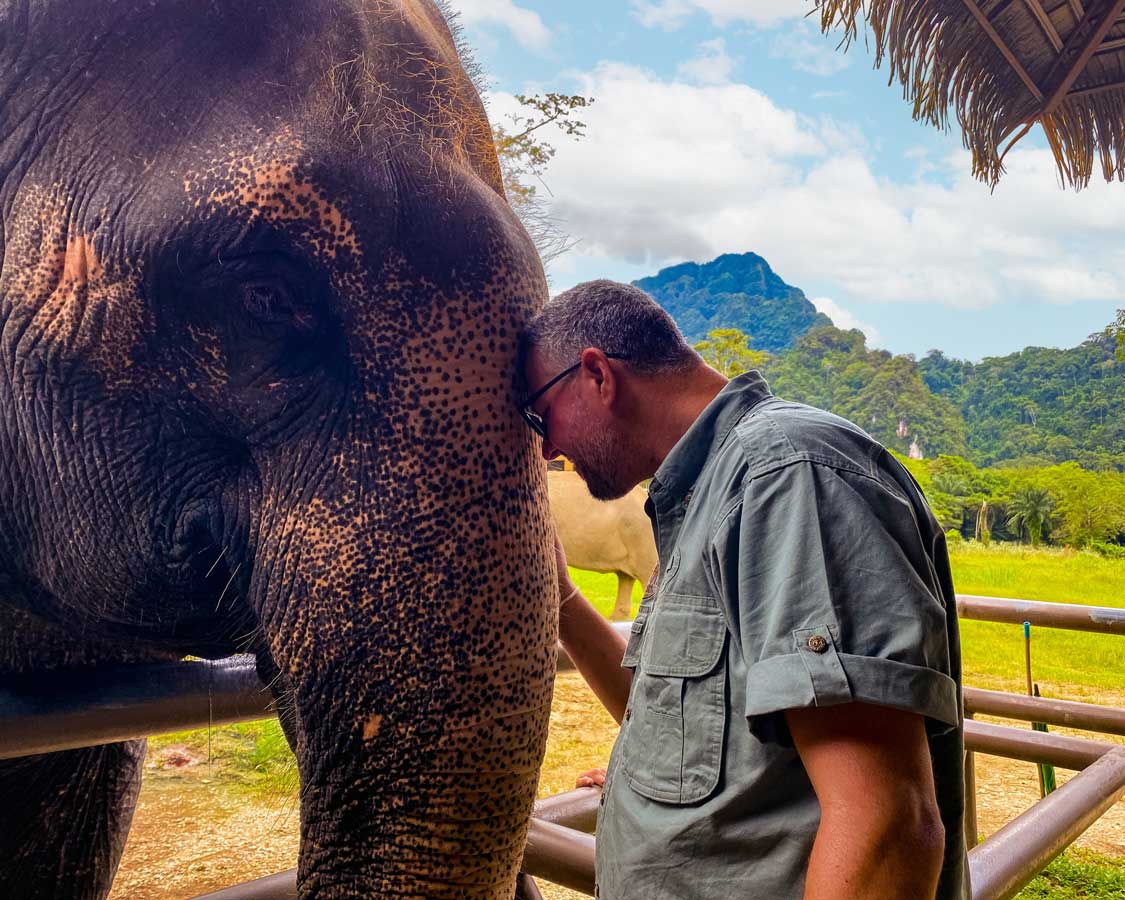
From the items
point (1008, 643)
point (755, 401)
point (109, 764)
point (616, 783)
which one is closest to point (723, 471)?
point (755, 401)

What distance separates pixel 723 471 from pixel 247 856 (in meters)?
5.29

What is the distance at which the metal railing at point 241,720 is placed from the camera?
1.16 m

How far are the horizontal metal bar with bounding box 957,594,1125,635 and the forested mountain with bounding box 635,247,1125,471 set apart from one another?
13.9 m

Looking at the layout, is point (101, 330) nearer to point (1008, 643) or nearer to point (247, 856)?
point (247, 856)

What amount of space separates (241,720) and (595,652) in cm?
60

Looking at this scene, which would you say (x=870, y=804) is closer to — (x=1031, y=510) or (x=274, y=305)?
(x=274, y=305)

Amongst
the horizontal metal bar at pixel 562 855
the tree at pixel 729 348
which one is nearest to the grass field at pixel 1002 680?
the horizontal metal bar at pixel 562 855

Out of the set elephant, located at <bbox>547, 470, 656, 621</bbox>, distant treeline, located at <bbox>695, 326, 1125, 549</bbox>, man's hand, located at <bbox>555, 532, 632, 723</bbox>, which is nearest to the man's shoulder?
man's hand, located at <bbox>555, 532, 632, 723</bbox>

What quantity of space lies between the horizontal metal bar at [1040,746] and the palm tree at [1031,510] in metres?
15.7

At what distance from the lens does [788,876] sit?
0.97 metres

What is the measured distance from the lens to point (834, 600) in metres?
0.90

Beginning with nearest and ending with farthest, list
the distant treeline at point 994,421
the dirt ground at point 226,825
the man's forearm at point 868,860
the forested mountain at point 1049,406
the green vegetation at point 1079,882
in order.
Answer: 1. the man's forearm at point 868,860
2. the green vegetation at point 1079,882
3. the dirt ground at point 226,825
4. the distant treeline at point 994,421
5. the forested mountain at point 1049,406

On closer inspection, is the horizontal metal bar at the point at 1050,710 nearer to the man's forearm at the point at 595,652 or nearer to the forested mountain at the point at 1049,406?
the man's forearm at the point at 595,652

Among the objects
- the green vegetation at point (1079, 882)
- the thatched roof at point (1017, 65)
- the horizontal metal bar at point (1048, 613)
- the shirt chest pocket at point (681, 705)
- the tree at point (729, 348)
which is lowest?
the green vegetation at point (1079, 882)
